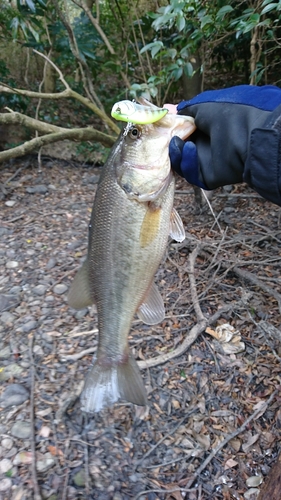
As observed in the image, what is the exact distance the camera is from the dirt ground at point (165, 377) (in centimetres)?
223

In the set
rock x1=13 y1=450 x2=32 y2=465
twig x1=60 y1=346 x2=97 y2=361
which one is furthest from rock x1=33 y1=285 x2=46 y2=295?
rock x1=13 y1=450 x2=32 y2=465

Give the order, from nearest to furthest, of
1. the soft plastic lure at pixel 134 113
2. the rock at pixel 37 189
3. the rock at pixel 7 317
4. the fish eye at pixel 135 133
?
the soft plastic lure at pixel 134 113, the fish eye at pixel 135 133, the rock at pixel 7 317, the rock at pixel 37 189

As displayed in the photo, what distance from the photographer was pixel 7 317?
3115 millimetres

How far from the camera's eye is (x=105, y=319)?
1924mm

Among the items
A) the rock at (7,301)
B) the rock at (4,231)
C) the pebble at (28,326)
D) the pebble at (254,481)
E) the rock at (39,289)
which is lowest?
the pebble at (254,481)

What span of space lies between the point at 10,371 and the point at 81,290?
1.15 meters

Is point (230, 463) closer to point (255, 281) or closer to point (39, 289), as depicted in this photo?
point (255, 281)

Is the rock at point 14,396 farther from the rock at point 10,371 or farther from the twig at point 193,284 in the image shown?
the twig at point 193,284

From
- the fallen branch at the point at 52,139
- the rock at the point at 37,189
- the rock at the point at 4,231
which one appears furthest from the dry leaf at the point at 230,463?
the rock at the point at 37,189

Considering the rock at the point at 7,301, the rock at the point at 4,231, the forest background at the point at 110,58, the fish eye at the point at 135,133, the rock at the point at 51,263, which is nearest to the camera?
the fish eye at the point at 135,133

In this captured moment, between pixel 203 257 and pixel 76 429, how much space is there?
1794 mm

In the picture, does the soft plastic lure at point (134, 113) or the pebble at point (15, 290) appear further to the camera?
the pebble at point (15, 290)

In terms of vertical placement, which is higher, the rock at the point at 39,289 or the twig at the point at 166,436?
the rock at the point at 39,289

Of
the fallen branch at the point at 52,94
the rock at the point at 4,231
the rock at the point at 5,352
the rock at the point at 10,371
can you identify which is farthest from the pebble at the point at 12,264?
the fallen branch at the point at 52,94
